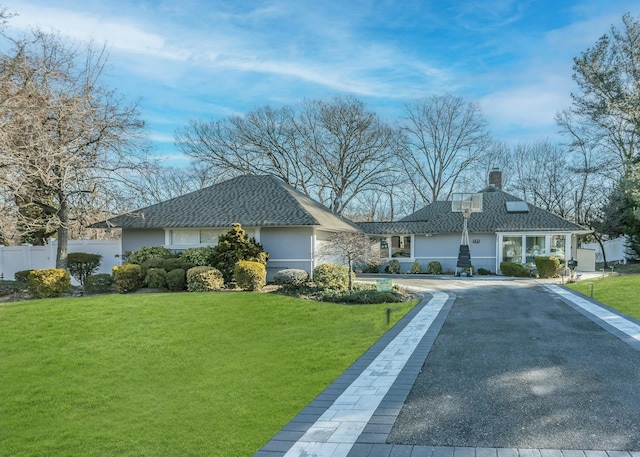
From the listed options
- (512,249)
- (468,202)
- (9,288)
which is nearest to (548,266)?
(512,249)

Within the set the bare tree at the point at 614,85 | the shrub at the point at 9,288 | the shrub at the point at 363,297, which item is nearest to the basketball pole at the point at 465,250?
the bare tree at the point at 614,85

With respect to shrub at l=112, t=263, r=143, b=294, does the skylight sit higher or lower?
higher

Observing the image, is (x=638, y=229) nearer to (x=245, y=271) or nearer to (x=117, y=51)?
(x=245, y=271)

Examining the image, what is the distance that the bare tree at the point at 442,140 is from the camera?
123 feet

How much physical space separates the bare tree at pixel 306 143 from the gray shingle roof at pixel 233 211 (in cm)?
1489

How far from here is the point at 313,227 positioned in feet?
56.7

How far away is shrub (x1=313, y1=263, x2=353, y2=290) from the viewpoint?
14.4 metres

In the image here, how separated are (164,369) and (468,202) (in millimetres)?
20179

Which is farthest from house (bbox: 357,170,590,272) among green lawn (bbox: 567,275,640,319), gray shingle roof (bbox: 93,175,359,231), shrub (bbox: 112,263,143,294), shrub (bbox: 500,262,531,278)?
shrub (bbox: 112,263,143,294)

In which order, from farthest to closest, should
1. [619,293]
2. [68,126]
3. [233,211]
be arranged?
[233,211]
[619,293]
[68,126]

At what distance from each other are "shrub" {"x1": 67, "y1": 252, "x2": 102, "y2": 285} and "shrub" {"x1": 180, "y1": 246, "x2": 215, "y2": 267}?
142 inches

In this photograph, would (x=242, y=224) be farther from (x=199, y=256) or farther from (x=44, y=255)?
(x=44, y=255)

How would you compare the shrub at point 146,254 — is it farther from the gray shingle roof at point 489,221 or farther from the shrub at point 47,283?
the gray shingle roof at point 489,221

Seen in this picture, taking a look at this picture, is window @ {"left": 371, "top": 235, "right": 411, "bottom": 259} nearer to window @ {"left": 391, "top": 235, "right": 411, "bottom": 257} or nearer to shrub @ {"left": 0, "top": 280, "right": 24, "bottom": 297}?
window @ {"left": 391, "top": 235, "right": 411, "bottom": 257}
